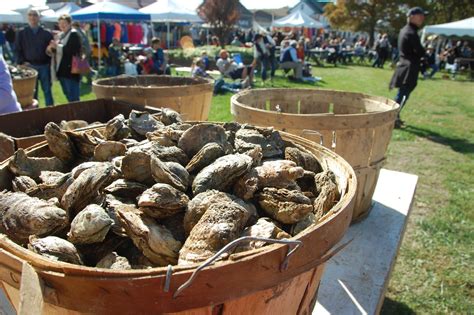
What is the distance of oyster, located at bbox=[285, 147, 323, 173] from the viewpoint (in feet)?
6.99

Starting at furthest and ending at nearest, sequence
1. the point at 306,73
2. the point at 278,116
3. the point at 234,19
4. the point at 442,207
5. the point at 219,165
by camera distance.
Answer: the point at 234,19
the point at 306,73
the point at 442,207
the point at 278,116
the point at 219,165

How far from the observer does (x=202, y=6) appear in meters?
30.9

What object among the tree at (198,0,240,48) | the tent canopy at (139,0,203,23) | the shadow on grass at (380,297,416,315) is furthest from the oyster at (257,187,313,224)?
the tree at (198,0,240,48)

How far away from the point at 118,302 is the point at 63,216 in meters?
0.51

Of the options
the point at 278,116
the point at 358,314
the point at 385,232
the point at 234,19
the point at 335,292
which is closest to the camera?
the point at 358,314

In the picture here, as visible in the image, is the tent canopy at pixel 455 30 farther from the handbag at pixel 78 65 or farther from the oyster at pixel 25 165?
the oyster at pixel 25 165

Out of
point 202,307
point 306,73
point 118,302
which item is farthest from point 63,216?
point 306,73

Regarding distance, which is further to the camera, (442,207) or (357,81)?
(357,81)

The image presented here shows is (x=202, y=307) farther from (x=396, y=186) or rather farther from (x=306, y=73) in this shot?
(x=306, y=73)

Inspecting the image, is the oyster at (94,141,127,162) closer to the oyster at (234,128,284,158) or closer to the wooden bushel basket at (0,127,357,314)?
the oyster at (234,128,284,158)

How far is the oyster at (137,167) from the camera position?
175cm

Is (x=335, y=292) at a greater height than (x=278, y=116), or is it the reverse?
(x=278, y=116)

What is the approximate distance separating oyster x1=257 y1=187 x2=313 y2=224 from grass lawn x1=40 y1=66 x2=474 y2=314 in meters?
2.26

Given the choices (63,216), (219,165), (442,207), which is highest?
(219,165)
